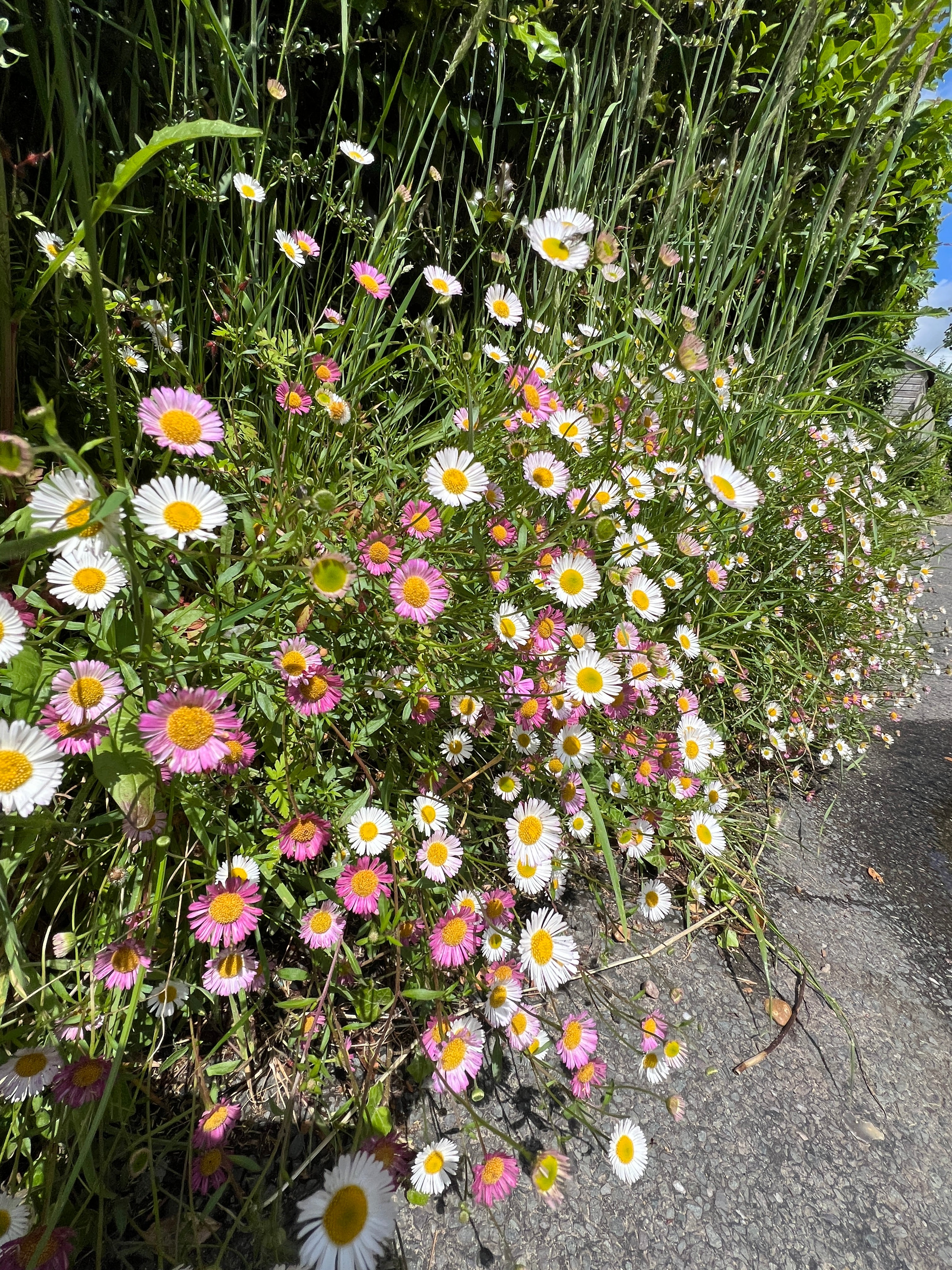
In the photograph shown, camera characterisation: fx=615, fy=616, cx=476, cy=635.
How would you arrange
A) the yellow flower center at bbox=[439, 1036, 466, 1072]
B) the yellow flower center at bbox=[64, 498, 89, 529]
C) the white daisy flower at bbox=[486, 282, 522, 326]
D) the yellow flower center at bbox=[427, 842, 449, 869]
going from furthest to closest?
the white daisy flower at bbox=[486, 282, 522, 326]
the yellow flower center at bbox=[427, 842, 449, 869]
the yellow flower center at bbox=[439, 1036, 466, 1072]
the yellow flower center at bbox=[64, 498, 89, 529]

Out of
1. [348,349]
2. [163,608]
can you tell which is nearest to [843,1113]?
[163,608]

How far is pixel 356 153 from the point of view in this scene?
50.4 inches

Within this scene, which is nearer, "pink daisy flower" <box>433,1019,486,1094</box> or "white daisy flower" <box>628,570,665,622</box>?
"pink daisy flower" <box>433,1019,486,1094</box>

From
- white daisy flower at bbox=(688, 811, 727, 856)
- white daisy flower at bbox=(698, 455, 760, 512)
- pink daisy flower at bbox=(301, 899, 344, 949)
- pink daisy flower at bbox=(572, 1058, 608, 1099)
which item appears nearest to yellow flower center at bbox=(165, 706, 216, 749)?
pink daisy flower at bbox=(301, 899, 344, 949)

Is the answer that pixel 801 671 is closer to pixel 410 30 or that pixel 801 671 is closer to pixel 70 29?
pixel 410 30

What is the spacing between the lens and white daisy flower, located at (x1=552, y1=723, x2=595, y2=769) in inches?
40.2

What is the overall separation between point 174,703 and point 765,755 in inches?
58.6

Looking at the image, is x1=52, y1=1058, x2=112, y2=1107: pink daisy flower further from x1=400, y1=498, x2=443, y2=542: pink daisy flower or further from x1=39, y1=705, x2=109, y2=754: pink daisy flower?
x1=400, y1=498, x2=443, y2=542: pink daisy flower

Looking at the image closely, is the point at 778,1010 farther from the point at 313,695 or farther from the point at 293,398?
the point at 293,398

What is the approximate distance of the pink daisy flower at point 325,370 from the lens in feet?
3.75

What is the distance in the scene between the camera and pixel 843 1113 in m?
0.98

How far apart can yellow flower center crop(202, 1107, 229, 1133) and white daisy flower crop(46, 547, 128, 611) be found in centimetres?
59

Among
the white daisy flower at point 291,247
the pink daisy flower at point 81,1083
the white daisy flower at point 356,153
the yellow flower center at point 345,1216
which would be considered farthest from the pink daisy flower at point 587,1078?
the white daisy flower at point 356,153

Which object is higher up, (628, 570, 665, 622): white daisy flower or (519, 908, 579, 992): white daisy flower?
(628, 570, 665, 622): white daisy flower
